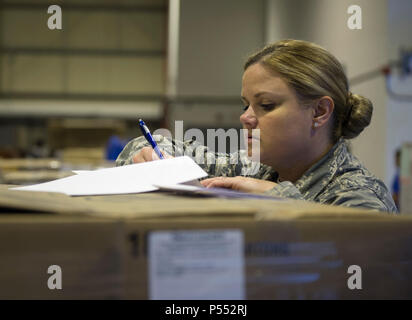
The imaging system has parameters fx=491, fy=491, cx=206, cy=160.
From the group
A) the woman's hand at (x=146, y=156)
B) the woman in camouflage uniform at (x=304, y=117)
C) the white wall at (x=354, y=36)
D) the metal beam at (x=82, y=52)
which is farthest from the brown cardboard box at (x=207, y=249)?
the metal beam at (x=82, y=52)

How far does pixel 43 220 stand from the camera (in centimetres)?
39

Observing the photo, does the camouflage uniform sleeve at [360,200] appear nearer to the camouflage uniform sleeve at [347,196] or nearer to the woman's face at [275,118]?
the camouflage uniform sleeve at [347,196]

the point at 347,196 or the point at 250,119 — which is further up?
the point at 250,119

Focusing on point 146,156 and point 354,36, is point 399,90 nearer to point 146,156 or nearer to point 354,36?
point 354,36

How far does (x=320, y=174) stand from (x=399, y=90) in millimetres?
2660

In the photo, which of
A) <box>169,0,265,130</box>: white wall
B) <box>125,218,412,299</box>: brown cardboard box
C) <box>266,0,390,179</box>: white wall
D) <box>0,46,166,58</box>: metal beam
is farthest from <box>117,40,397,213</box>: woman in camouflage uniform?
<box>0,46,166,58</box>: metal beam

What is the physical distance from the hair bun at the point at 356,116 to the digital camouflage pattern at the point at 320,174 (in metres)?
0.03

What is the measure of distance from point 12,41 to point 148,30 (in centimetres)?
296

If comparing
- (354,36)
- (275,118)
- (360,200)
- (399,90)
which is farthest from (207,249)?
(399,90)

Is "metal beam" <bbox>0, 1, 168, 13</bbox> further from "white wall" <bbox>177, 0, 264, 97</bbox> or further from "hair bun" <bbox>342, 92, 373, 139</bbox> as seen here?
"hair bun" <bbox>342, 92, 373, 139</bbox>

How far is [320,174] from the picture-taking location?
928mm

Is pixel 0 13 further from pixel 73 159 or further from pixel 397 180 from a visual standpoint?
pixel 397 180

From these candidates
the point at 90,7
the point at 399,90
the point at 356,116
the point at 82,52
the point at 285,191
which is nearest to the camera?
the point at 285,191

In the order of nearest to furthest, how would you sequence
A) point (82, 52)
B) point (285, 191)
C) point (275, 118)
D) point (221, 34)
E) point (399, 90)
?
1. point (285, 191)
2. point (275, 118)
3. point (221, 34)
4. point (399, 90)
5. point (82, 52)
